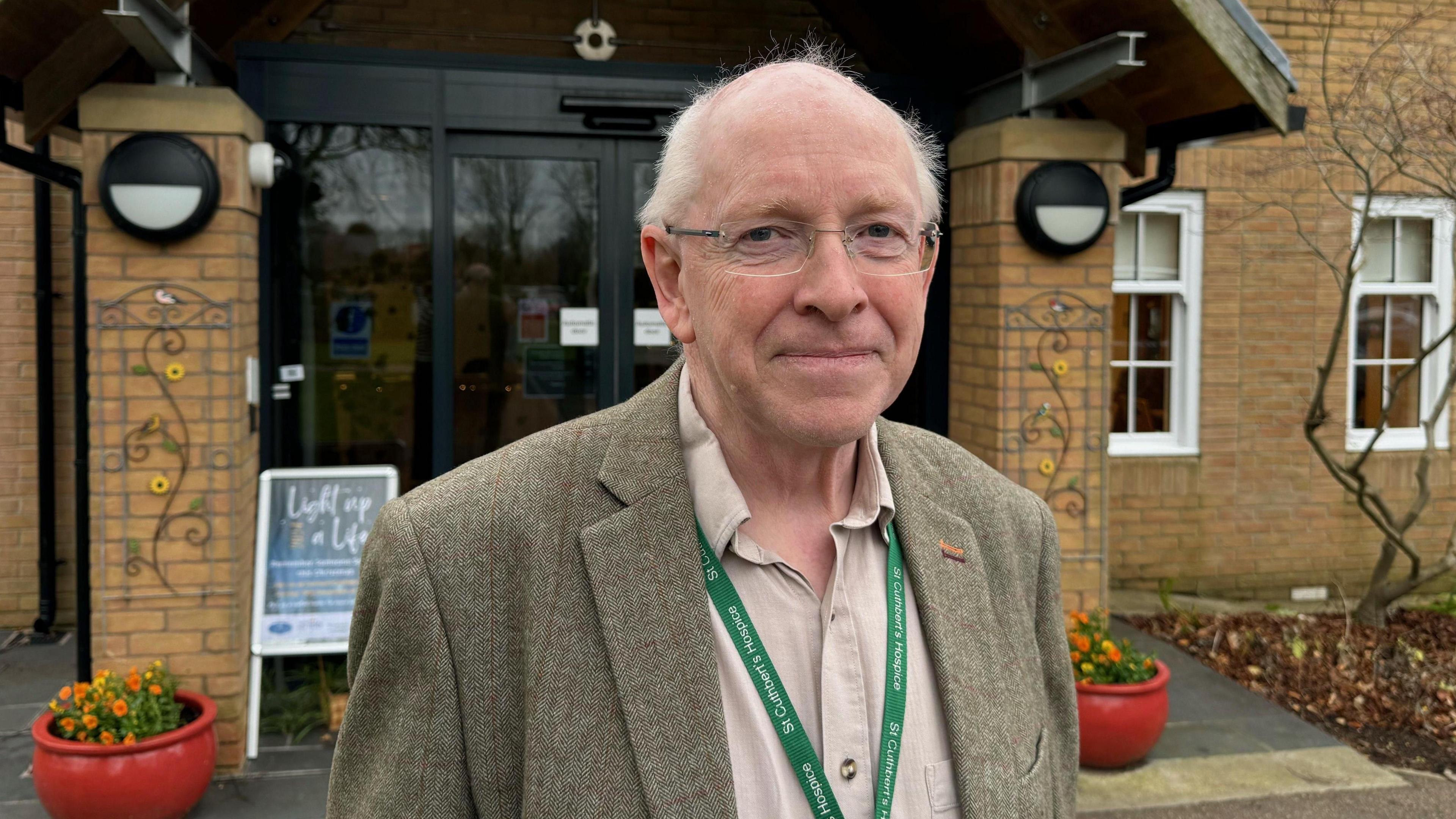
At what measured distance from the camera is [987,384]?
5.44m

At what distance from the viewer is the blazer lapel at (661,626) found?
1.41 m

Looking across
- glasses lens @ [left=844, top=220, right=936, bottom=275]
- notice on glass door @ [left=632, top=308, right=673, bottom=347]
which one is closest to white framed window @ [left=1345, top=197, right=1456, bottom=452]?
notice on glass door @ [left=632, top=308, right=673, bottom=347]

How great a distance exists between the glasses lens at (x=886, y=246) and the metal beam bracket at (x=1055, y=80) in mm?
3383

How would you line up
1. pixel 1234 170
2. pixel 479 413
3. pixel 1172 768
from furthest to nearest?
pixel 1234 170
pixel 479 413
pixel 1172 768

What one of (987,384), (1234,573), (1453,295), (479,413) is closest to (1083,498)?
(987,384)

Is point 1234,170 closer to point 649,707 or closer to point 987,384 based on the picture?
point 987,384

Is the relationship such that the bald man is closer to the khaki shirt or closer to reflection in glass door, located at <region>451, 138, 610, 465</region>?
the khaki shirt

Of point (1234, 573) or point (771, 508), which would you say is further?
point (1234, 573)

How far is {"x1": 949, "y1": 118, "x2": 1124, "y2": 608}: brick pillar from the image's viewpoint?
5.23 metres

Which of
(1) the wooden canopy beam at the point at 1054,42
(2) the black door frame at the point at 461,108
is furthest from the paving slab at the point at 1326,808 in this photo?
(1) the wooden canopy beam at the point at 1054,42

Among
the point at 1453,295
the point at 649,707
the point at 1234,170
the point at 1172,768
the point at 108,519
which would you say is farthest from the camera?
the point at 1453,295

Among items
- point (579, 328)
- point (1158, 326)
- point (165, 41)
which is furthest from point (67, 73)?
point (1158, 326)

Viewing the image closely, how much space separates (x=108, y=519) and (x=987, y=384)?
375 cm

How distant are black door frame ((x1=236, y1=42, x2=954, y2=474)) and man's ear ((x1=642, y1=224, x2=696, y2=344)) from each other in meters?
4.09
